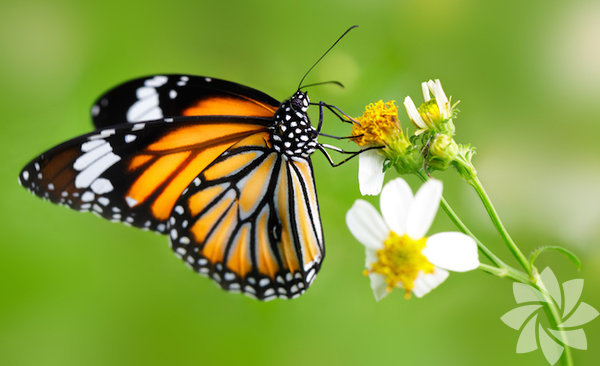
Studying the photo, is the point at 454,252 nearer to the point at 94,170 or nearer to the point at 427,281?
the point at 427,281

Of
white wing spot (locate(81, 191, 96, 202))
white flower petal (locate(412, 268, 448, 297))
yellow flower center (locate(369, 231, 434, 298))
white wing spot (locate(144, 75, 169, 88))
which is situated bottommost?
white flower petal (locate(412, 268, 448, 297))

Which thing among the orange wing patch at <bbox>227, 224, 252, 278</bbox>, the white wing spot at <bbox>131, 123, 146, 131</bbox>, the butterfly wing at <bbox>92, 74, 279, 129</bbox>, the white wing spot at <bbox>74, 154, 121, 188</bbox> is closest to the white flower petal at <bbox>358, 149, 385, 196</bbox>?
the butterfly wing at <bbox>92, 74, 279, 129</bbox>

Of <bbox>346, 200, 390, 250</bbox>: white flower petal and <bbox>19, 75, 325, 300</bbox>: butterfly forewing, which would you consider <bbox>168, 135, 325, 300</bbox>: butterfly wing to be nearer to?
<bbox>19, 75, 325, 300</bbox>: butterfly forewing

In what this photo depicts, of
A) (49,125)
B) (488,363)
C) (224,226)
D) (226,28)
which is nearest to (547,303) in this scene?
(224,226)

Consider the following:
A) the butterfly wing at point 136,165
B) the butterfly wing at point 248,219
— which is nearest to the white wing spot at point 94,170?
the butterfly wing at point 136,165

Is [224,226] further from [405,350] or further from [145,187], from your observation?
[405,350]

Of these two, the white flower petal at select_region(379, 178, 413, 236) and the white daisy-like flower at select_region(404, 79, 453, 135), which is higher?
the white daisy-like flower at select_region(404, 79, 453, 135)

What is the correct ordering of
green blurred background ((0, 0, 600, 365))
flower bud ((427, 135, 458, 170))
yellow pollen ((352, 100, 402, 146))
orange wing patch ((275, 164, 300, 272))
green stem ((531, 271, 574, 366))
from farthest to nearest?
1. green blurred background ((0, 0, 600, 365))
2. orange wing patch ((275, 164, 300, 272))
3. yellow pollen ((352, 100, 402, 146))
4. flower bud ((427, 135, 458, 170))
5. green stem ((531, 271, 574, 366))

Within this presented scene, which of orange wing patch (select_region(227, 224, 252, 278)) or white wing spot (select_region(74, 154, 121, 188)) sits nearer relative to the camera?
→ white wing spot (select_region(74, 154, 121, 188))
